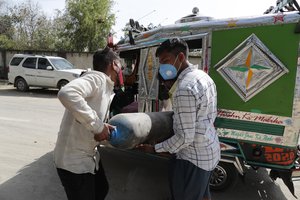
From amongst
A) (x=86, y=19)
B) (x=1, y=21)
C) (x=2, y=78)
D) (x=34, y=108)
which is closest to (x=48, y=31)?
(x=1, y=21)

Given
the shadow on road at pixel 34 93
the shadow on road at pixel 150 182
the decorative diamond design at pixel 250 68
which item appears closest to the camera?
the decorative diamond design at pixel 250 68

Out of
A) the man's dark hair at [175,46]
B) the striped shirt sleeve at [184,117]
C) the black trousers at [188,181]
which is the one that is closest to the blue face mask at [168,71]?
the man's dark hair at [175,46]

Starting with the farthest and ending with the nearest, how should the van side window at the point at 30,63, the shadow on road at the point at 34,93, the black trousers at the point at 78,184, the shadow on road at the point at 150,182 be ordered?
the van side window at the point at 30,63 < the shadow on road at the point at 34,93 < the shadow on road at the point at 150,182 < the black trousers at the point at 78,184

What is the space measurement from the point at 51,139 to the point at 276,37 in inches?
197

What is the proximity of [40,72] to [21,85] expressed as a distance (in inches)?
53.7

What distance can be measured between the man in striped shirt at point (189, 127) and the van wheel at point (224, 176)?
1.77 metres

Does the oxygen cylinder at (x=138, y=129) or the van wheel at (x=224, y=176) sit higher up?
the oxygen cylinder at (x=138, y=129)

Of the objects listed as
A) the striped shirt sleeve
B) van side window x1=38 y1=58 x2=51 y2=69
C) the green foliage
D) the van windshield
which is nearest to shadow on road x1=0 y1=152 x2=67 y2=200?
the striped shirt sleeve

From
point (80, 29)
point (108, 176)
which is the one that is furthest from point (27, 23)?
point (108, 176)

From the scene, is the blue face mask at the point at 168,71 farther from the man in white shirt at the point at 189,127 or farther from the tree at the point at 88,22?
the tree at the point at 88,22

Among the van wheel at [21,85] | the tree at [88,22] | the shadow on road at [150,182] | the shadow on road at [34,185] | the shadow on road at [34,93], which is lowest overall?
the shadow on road at [34,93]

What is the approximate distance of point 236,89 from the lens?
3.98 meters

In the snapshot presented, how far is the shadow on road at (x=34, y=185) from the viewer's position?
4.12 m

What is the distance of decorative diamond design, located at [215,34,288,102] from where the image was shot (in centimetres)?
376
